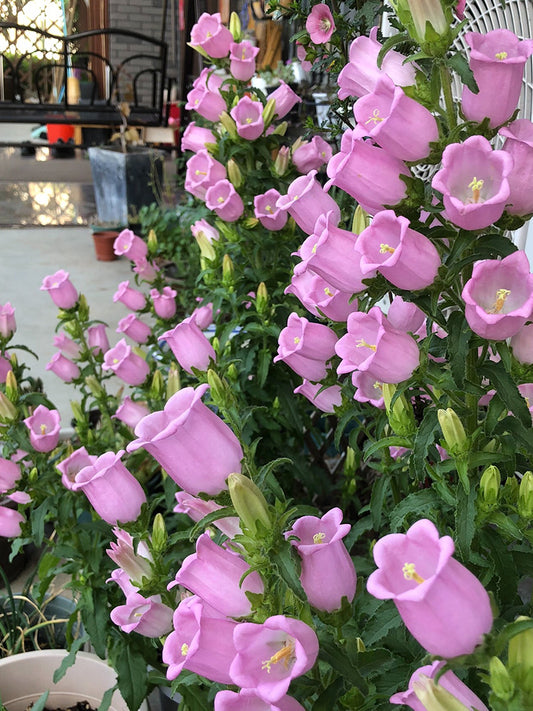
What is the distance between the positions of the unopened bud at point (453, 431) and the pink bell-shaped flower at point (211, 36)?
1.18 meters

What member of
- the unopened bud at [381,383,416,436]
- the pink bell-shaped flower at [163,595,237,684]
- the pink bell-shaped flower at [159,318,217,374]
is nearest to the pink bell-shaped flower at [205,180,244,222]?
the pink bell-shaped flower at [159,318,217,374]

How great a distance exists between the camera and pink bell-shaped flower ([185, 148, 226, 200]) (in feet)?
4.82

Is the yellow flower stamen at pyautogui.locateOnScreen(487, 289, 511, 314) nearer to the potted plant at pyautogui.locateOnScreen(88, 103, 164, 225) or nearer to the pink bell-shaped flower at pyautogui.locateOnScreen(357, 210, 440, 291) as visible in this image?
the pink bell-shaped flower at pyautogui.locateOnScreen(357, 210, 440, 291)

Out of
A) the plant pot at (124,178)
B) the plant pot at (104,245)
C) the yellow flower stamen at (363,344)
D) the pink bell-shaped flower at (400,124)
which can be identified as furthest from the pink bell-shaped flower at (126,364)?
the plant pot at (124,178)

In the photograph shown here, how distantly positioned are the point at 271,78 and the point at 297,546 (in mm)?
4673

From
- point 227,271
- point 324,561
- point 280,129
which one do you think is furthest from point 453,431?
point 280,129

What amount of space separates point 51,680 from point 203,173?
1.03 meters

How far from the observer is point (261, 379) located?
4.62 feet

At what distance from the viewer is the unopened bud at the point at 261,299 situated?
1.35 meters

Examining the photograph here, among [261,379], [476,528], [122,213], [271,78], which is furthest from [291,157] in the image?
[122,213]

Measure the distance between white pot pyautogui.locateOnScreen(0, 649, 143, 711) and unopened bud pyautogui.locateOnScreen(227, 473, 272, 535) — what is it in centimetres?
85

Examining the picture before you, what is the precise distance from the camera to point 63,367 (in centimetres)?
Answer: 171

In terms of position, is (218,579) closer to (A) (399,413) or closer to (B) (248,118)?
(A) (399,413)

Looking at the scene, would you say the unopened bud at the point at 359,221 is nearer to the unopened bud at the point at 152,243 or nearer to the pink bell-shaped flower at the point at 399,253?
the pink bell-shaped flower at the point at 399,253
